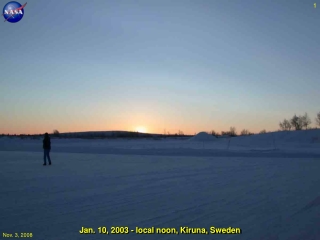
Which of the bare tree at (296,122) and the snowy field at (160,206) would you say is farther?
the bare tree at (296,122)

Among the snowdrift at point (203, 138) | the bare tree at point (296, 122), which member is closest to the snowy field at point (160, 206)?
the snowdrift at point (203, 138)

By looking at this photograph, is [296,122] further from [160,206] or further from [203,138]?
[160,206]

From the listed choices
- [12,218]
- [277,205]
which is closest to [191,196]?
[277,205]

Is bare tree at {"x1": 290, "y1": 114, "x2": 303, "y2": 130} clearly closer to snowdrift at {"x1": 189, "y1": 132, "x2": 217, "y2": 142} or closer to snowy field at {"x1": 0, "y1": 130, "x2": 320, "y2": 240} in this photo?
snowdrift at {"x1": 189, "y1": 132, "x2": 217, "y2": 142}

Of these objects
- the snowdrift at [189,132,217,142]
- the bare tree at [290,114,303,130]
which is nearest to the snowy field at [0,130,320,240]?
the snowdrift at [189,132,217,142]

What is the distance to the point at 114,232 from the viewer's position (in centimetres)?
533

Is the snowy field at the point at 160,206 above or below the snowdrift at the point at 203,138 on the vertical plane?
below

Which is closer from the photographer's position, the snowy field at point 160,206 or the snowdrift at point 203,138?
the snowy field at point 160,206

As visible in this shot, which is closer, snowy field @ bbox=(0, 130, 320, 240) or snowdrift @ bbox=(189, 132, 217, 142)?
snowy field @ bbox=(0, 130, 320, 240)

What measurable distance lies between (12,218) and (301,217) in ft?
20.8

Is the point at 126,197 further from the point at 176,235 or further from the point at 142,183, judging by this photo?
the point at 176,235

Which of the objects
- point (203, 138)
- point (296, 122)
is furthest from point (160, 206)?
point (296, 122)

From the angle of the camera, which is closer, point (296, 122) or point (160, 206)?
point (160, 206)

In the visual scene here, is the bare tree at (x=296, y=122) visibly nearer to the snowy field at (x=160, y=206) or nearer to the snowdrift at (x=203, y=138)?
the snowdrift at (x=203, y=138)
